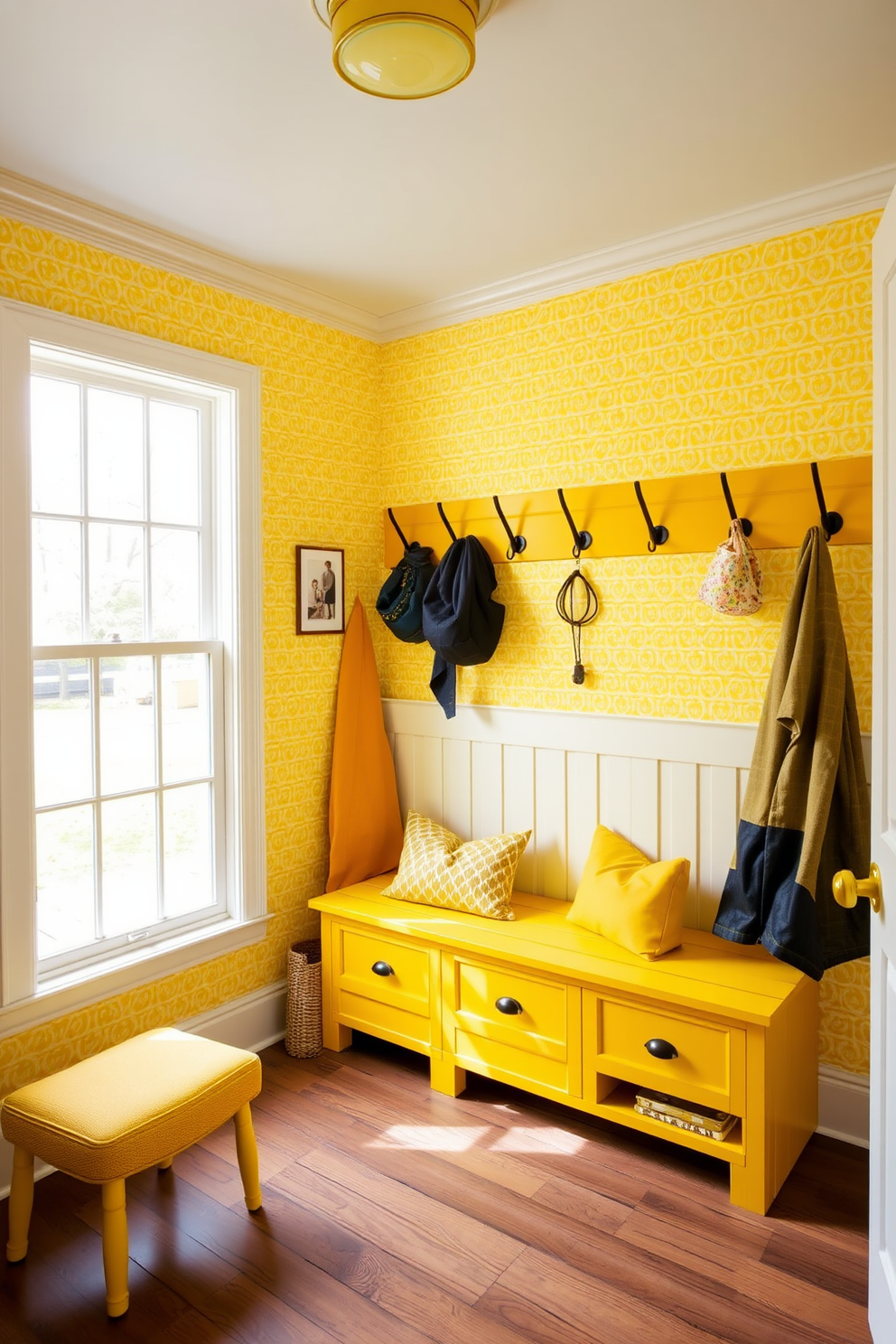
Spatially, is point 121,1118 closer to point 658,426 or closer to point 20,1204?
point 20,1204

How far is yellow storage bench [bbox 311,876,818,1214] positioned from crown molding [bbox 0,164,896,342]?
6.64 ft

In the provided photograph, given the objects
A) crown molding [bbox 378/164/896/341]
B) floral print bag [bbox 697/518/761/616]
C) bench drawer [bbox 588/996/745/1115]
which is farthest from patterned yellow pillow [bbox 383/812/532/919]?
crown molding [bbox 378/164/896/341]

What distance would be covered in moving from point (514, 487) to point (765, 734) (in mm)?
1241

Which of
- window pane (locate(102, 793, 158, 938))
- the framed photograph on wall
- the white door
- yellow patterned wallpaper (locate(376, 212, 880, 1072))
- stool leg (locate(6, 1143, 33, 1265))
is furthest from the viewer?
the framed photograph on wall

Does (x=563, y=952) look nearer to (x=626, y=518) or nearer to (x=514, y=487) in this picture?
(x=626, y=518)

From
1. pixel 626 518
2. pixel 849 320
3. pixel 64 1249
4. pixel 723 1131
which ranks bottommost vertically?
pixel 64 1249

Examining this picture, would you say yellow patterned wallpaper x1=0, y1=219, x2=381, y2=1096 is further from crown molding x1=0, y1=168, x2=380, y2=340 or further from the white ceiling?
the white ceiling

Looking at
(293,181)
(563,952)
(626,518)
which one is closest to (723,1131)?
(563,952)

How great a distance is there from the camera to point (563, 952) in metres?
2.42

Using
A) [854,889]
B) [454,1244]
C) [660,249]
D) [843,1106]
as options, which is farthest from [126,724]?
[843,1106]

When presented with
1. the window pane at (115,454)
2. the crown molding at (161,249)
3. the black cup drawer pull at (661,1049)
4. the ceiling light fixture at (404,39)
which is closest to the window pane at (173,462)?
the window pane at (115,454)

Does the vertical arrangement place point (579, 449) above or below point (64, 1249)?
above

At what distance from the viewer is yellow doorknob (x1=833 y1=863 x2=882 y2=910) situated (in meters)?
1.50

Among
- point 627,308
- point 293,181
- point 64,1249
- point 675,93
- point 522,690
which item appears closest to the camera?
point 675,93
